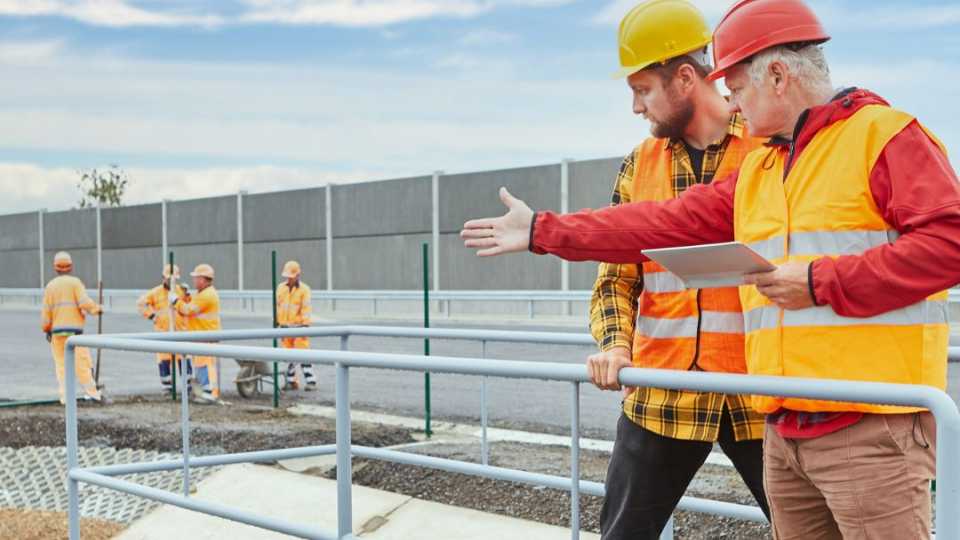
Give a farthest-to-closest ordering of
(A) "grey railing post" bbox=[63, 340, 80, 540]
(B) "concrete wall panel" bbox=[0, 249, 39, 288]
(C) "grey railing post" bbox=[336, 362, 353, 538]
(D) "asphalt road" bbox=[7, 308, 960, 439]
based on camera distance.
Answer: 1. (B) "concrete wall panel" bbox=[0, 249, 39, 288]
2. (D) "asphalt road" bbox=[7, 308, 960, 439]
3. (A) "grey railing post" bbox=[63, 340, 80, 540]
4. (C) "grey railing post" bbox=[336, 362, 353, 538]

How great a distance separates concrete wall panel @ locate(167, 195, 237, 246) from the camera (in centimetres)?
4244

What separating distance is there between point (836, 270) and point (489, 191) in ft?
104

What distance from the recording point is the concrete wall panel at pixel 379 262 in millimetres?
36500

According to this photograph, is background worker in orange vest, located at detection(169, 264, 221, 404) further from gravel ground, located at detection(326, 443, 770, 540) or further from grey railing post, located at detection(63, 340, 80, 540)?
grey railing post, located at detection(63, 340, 80, 540)

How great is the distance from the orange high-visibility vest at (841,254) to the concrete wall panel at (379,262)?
33244 mm

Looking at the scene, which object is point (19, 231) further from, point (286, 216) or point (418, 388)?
point (418, 388)

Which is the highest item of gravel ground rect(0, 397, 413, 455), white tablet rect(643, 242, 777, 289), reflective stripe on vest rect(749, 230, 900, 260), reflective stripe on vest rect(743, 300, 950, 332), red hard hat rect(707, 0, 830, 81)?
red hard hat rect(707, 0, 830, 81)

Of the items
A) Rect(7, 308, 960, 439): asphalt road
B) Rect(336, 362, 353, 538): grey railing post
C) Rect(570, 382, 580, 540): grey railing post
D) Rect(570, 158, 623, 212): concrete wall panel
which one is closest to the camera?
Rect(570, 382, 580, 540): grey railing post

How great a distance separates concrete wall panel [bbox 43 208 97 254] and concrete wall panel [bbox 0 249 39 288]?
1609 millimetres

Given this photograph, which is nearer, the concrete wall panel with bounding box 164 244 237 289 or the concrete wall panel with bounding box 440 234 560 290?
the concrete wall panel with bounding box 440 234 560 290

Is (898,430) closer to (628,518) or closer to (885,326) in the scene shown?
(885,326)

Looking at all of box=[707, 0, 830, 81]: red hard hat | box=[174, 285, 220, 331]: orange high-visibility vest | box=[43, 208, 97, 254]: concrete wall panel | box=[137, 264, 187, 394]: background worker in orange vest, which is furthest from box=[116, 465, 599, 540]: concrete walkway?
box=[43, 208, 97, 254]: concrete wall panel

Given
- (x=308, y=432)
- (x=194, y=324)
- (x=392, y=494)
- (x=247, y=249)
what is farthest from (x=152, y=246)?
(x=392, y=494)

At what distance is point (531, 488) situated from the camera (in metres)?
7.61
